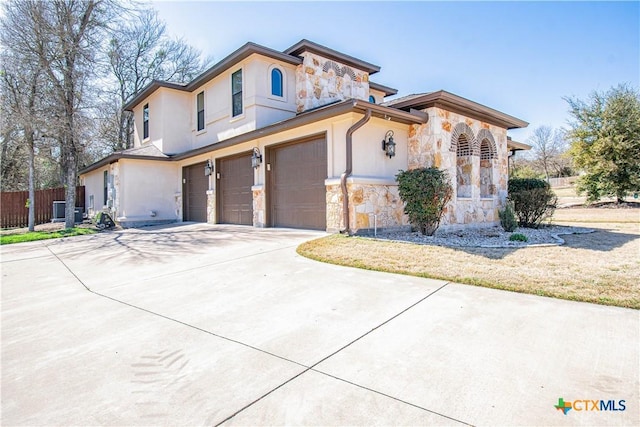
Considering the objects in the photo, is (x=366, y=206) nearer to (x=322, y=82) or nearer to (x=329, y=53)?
(x=322, y=82)

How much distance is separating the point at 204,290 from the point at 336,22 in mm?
9817

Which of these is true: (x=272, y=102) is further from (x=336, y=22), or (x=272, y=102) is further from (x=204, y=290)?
(x=204, y=290)

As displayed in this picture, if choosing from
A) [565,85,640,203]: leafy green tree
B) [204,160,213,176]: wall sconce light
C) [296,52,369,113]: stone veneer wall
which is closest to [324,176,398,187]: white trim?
[296,52,369,113]: stone veneer wall

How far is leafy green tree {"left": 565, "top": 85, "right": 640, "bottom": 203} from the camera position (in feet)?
56.5

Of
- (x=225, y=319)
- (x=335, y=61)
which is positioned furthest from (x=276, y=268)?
(x=335, y=61)

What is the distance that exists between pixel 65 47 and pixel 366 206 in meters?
12.7

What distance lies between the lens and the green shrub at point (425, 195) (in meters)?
7.95

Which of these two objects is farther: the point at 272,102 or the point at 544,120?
the point at 544,120

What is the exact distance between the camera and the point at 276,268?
5.41m

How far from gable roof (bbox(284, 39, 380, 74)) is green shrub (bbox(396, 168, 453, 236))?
251 inches

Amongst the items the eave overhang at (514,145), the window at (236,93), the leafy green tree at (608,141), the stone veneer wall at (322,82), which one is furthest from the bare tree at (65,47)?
the leafy green tree at (608,141)

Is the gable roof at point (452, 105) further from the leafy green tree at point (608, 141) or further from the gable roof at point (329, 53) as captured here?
the leafy green tree at point (608, 141)

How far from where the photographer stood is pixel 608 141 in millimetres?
17547

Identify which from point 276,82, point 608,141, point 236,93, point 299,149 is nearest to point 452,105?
point 299,149
